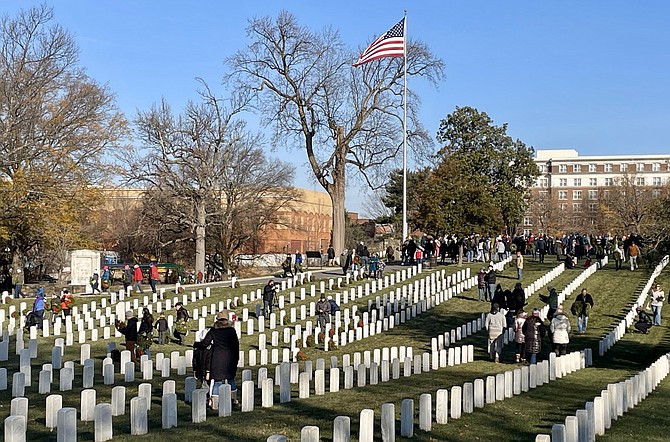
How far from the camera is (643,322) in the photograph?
1011 inches

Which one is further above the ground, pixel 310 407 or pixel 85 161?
pixel 85 161

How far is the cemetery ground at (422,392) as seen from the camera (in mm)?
11625

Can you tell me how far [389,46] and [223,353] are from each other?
31632 millimetres

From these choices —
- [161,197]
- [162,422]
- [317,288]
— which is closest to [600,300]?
[317,288]

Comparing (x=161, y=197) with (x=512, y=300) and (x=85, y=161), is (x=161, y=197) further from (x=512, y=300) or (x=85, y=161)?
(x=512, y=300)

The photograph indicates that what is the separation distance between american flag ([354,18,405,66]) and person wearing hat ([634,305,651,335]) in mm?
20496

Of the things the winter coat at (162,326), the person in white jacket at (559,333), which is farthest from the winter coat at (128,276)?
the person in white jacket at (559,333)

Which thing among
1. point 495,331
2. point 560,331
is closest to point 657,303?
point 560,331

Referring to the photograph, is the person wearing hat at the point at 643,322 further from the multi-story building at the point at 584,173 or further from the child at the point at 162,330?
the multi-story building at the point at 584,173

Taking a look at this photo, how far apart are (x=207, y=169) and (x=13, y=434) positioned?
4117 centimetres

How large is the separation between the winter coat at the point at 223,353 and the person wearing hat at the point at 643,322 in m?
16.7

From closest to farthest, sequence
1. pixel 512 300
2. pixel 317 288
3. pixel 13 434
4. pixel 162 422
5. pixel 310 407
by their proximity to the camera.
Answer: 1. pixel 13 434
2. pixel 162 422
3. pixel 310 407
4. pixel 512 300
5. pixel 317 288

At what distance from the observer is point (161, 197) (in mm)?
52500

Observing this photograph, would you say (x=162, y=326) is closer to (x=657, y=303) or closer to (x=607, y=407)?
(x=607, y=407)
